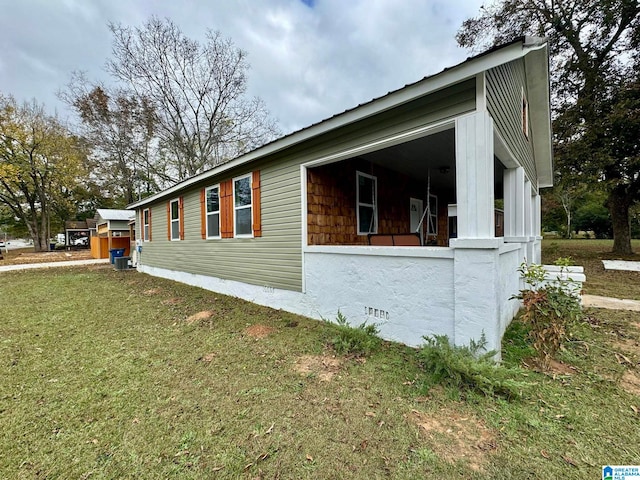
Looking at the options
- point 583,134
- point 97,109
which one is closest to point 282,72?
point 97,109

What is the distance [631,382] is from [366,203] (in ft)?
14.7

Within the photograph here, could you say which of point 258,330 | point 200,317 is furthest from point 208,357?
point 200,317

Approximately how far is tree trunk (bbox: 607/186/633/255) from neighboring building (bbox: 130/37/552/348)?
6602mm

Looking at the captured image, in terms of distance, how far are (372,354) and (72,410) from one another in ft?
9.61

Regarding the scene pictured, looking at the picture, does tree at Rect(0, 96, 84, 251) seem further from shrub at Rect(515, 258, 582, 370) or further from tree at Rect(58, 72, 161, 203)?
shrub at Rect(515, 258, 582, 370)

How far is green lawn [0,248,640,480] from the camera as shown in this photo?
70.3 inches

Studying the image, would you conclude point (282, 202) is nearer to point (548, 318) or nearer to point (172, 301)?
point (172, 301)

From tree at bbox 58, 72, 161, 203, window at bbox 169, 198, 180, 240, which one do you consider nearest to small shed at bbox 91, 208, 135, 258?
tree at bbox 58, 72, 161, 203

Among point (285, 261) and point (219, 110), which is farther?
point (219, 110)

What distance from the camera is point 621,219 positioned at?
39.7 ft

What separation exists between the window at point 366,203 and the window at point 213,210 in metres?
3.45

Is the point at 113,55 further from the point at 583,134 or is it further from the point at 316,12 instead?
the point at 583,134

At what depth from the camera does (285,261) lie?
16.5 ft

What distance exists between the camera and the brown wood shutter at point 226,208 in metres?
6.27
